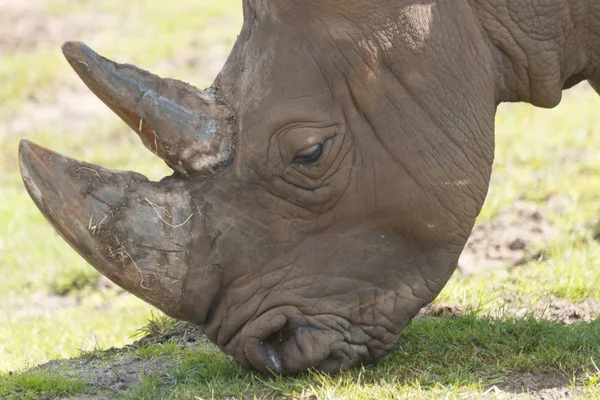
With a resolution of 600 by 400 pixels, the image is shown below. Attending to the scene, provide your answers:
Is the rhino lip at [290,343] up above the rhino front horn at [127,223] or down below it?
below

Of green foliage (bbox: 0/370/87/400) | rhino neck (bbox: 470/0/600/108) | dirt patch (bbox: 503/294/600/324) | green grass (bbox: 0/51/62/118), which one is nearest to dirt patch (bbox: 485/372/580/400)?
dirt patch (bbox: 503/294/600/324)

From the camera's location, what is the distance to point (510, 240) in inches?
328

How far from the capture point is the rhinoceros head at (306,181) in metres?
4.83

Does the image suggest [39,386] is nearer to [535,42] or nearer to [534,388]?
[534,388]

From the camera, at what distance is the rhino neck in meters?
5.32

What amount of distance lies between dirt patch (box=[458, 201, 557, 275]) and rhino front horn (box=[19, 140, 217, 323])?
10.6 feet

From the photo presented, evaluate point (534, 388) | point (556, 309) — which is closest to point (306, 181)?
point (534, 388)

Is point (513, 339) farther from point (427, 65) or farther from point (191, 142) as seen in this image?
point (191, 142)

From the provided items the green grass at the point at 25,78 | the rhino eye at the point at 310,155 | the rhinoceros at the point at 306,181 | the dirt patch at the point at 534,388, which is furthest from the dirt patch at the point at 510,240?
the green grass at the point at 25,78

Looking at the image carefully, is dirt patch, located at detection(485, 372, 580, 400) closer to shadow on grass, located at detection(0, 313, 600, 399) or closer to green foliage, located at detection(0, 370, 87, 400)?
shadow on grass, located at detection(0, 313, 600, 399)

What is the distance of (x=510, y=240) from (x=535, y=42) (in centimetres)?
312

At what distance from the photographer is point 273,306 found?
486 cm

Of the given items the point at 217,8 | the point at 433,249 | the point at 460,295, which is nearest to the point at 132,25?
the point at 217,8

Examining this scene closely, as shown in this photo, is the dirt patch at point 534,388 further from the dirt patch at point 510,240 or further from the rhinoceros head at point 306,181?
the dirt patch at point 510,240
